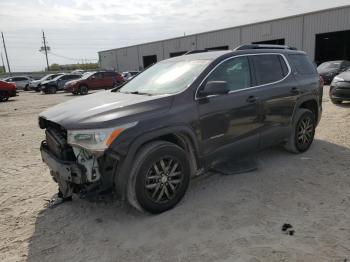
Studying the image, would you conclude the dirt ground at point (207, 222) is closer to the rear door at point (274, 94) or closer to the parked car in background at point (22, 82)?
the rear door at point (274, 94)

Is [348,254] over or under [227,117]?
under

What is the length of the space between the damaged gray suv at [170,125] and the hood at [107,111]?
11 millimetres

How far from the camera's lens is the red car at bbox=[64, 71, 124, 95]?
22.5 metres

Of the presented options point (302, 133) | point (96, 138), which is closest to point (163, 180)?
point (96, 138)

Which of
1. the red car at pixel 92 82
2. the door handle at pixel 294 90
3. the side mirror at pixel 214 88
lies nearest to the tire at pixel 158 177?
the side mirror at pixel 214 88

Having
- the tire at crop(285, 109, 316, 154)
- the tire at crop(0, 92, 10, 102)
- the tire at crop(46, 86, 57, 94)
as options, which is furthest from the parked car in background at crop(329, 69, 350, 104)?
the tire at crop(46, 86, 57, 94)

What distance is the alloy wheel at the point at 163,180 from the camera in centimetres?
352

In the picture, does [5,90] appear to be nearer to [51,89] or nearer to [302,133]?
[51,89]

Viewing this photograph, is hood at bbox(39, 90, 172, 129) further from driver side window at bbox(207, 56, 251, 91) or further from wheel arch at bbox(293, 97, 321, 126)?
wheel arch at bbox(293, 97, 321, 126)

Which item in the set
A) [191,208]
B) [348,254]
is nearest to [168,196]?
[191,208]

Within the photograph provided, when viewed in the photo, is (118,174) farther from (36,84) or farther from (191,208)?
(36,84)

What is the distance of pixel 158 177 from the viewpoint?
3572 mm

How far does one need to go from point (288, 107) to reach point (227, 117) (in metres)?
1.52

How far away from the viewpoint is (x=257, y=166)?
16.4 ft
